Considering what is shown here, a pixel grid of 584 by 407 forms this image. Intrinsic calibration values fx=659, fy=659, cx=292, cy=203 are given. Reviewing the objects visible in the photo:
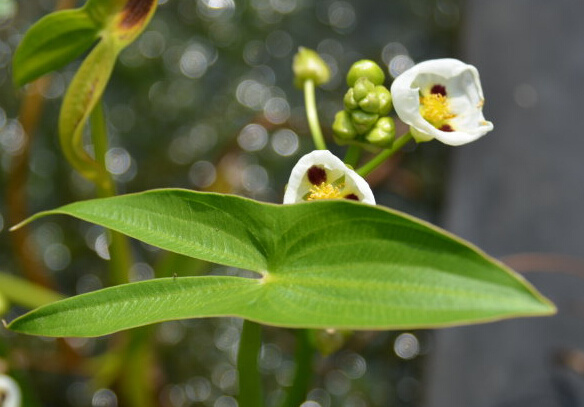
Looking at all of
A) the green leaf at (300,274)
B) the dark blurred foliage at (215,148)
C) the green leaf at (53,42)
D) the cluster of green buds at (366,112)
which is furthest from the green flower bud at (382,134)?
the dark blurred foliage at (215,148)

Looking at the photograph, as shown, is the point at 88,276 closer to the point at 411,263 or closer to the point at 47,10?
the point at 47,10

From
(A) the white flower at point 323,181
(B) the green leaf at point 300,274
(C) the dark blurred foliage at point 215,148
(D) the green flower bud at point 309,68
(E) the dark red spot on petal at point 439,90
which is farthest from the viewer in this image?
(C) the dark blurred foliage at point 215,148

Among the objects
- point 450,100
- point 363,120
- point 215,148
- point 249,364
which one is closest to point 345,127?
point 363,120

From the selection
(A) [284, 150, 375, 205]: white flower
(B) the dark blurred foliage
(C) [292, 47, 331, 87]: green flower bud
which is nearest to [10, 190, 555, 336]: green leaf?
(A) [284, 150, 375, 205]: white flower

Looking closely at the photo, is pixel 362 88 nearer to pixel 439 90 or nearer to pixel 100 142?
pixel 439 90

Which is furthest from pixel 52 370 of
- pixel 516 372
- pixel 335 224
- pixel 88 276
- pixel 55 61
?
pixel 335 224

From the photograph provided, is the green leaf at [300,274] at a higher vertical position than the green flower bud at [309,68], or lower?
lower

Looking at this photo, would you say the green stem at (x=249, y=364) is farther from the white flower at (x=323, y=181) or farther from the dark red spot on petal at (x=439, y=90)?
the dark red spot on petal at (x=439, y=90)
